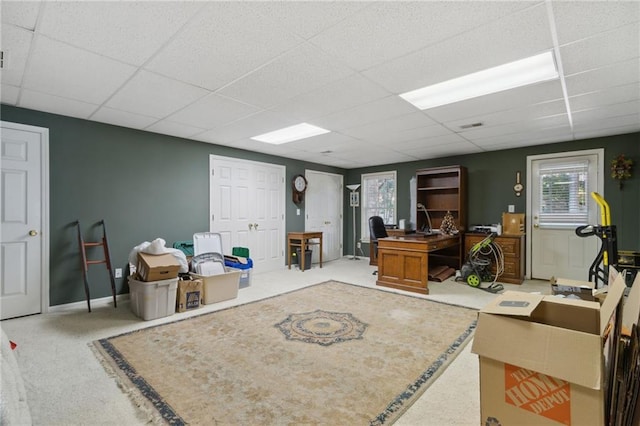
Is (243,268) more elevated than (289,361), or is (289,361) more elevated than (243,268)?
(243,268)

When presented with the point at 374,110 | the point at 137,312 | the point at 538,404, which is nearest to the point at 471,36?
the point at 374,110

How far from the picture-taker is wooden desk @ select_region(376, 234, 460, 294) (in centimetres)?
434

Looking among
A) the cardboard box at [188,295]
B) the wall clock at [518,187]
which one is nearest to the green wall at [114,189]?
the cardboard box at [188,295]

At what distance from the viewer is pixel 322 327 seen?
301 cm

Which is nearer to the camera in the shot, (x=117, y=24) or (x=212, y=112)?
(x=117, y=24)

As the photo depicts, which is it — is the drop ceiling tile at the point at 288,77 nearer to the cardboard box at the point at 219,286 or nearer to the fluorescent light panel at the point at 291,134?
the fluorescent light panel at the point at 291,134

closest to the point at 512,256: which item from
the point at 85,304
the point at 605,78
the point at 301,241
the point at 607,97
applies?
the point at 607,97

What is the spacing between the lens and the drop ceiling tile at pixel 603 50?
1.94 meters

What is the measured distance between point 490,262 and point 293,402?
4404 millimetres

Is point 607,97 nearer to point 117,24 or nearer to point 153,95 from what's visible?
point 117,24

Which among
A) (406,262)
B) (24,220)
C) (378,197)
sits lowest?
(406,262)

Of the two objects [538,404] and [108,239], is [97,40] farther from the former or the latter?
[538,404]

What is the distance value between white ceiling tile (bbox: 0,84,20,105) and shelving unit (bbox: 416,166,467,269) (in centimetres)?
586

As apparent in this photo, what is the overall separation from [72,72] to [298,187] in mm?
4321
